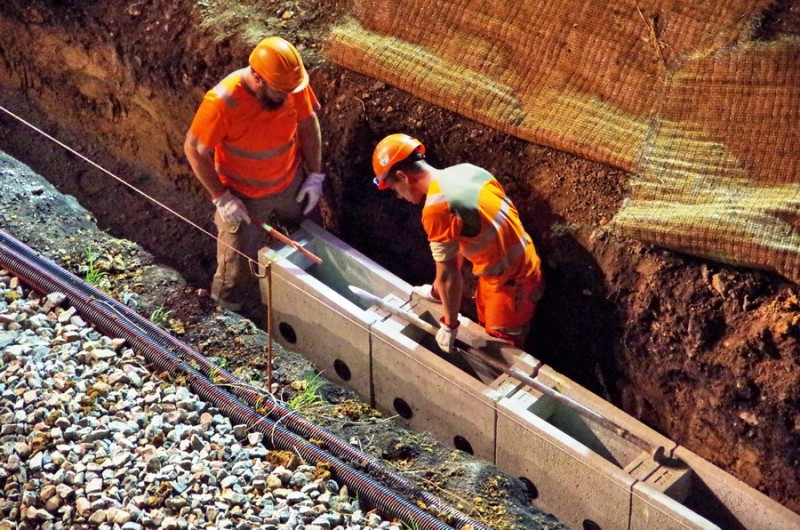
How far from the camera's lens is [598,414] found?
21.2 ft

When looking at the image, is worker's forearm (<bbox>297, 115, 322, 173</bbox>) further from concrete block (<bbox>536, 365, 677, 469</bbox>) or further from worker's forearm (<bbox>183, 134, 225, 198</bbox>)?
concrete block (<bbox>536, 365, 677, 469</bbox>)

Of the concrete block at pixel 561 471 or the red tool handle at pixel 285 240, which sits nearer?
the concrete block at pixel 561 471

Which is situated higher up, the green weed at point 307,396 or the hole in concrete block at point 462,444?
the green weed at point 307,396

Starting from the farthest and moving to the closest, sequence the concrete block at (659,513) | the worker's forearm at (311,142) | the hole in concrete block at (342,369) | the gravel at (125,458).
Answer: the hole in concrete block at (342,369)
the worker's forearm at (311,142)
the concrete block at (659,513)
the gravel at (125,458)

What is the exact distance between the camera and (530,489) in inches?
266

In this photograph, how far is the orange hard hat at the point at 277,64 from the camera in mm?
6594

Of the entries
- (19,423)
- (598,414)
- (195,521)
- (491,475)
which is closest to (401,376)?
(491,475)

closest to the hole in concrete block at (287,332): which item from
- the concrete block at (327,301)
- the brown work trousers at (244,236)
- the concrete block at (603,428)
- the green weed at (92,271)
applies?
the concrete block at (327,301)

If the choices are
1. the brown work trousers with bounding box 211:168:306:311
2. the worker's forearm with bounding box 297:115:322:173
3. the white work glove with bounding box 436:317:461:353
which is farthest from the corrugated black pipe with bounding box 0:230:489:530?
the worker's forearm with bounding box 297:115:322:173

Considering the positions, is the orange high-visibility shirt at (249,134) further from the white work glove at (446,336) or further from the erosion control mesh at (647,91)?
the white work glove at (446,336)

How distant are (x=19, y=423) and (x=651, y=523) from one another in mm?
3692

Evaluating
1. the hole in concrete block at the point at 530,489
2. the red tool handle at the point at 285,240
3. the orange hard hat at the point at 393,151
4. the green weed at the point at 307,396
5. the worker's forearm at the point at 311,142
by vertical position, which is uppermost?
the orange hard hat at the point at 393,151

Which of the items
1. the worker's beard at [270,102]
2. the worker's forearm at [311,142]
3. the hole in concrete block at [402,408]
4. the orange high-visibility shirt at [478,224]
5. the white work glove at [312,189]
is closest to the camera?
the orange high-visibility shirt at [478,224]

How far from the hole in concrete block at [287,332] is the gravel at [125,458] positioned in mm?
1272
